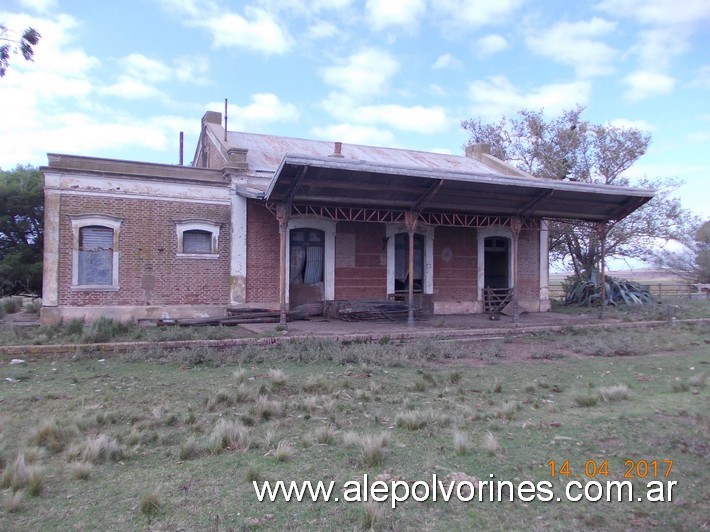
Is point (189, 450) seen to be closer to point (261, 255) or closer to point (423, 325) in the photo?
point (423, 325)

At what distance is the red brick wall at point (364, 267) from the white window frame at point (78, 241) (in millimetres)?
6607

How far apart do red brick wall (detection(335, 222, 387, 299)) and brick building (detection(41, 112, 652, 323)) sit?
0.12ft

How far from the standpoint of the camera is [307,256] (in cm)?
1728

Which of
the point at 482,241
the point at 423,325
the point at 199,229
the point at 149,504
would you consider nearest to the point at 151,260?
the point at 199,229

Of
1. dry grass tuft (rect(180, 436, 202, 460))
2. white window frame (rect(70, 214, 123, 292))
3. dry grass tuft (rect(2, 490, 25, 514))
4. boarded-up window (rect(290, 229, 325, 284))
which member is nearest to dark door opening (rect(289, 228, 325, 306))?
boarded-up window (rect(290, 229, 325, 284))

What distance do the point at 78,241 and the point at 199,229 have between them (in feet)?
10.5

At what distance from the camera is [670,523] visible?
3.55 metres

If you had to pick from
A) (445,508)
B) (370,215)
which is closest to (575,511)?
(445,508)

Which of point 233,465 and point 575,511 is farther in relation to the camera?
point 233,465

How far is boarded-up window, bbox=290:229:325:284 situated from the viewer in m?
17.1

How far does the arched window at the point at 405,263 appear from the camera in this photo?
18.8 meters

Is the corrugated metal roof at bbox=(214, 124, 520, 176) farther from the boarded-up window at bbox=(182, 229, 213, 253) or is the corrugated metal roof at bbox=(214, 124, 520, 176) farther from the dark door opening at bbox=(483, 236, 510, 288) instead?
the dark door opening at bbox=(483, 236, 510, 288)

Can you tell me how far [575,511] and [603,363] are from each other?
7.41m

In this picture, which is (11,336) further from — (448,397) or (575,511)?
(575,511)
